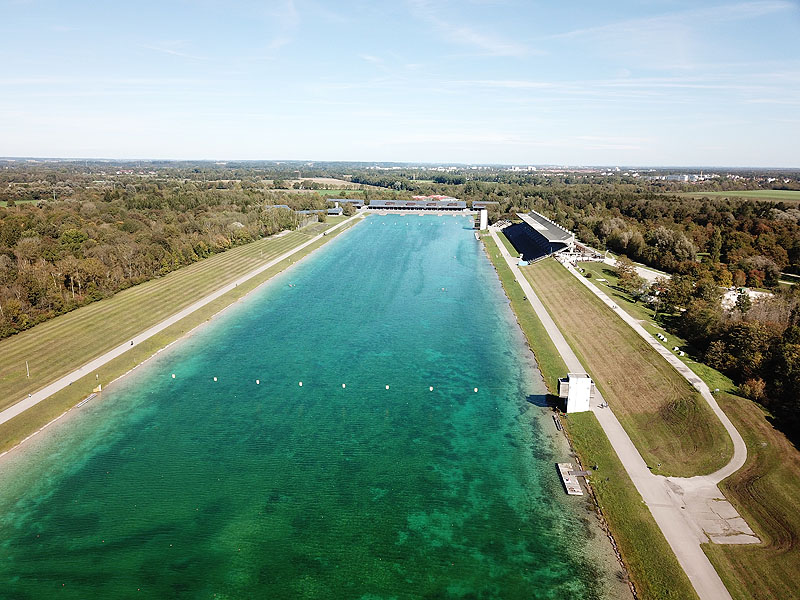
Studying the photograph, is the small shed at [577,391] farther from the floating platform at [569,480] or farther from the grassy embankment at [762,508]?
the grassy embankment at [762,508]

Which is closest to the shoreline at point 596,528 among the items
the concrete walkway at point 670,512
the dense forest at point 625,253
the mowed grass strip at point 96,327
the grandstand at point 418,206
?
the concrete walkway at point 670,512

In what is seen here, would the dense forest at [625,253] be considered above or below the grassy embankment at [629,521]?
above

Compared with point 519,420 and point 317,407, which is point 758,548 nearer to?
point 519,420

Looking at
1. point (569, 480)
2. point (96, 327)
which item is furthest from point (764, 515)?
point (96, 327)

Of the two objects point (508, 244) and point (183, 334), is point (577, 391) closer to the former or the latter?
point (183, 334)

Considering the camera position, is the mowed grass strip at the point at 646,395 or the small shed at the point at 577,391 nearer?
the mowed grass strip at the point at 646,395

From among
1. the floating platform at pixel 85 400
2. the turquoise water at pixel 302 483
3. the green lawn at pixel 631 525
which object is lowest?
the turquoise water at pixel 302 483

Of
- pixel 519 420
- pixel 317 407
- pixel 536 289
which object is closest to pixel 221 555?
pixel 317 407
